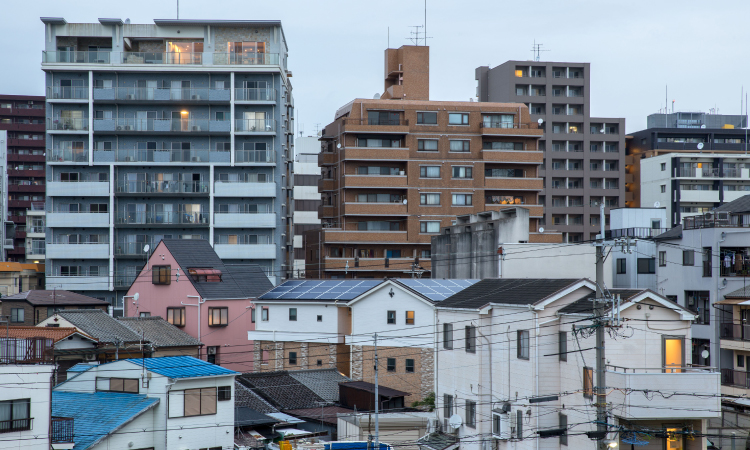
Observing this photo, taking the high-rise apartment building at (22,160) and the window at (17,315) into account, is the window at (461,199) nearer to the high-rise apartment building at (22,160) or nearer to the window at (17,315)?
the window at (17,315)

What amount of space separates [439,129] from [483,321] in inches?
1567

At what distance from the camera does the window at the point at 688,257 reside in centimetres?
4544

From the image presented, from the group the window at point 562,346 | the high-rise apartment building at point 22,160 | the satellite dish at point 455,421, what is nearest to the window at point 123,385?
the satellite dish at point 455,421

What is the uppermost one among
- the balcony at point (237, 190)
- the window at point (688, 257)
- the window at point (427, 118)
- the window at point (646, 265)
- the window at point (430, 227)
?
the window at point (427, 118)

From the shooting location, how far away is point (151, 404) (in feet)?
101

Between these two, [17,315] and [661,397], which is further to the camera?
[17,315]

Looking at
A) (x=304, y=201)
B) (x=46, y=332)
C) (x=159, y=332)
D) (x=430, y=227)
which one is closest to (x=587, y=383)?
(x=46, y=332)

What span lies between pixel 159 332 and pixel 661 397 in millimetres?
30941

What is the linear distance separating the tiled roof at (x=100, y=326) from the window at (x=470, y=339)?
1882cm

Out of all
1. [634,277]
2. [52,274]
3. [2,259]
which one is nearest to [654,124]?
[634,277]

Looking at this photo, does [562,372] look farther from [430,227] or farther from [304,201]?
[304,201]

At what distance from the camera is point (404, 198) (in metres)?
72.1

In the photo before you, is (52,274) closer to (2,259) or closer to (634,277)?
(2,259)

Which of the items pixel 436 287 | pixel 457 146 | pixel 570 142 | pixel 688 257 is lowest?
pixel 436 287
